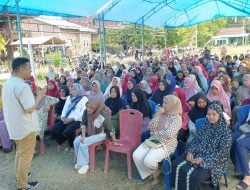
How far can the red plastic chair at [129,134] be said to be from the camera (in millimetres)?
4156

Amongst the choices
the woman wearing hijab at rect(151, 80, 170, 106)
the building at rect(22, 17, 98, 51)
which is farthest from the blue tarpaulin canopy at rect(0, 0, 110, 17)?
the woman wearing hijab at rect(151, 80, 170, 106)

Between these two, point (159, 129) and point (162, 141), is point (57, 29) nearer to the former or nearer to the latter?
point (159, 129)

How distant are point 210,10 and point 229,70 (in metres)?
7.33

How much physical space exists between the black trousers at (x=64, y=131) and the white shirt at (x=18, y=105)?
4.89ft

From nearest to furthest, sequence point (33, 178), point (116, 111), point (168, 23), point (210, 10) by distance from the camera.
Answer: point (33, 178), point (116, 111), point (210, 10), point (168, 23)

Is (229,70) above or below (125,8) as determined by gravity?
below

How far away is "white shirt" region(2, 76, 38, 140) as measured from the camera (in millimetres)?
3391

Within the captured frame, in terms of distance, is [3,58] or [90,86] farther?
[3,58]

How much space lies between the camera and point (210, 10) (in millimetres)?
15117

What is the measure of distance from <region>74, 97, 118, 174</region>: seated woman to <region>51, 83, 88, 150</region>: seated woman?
1.91 feet

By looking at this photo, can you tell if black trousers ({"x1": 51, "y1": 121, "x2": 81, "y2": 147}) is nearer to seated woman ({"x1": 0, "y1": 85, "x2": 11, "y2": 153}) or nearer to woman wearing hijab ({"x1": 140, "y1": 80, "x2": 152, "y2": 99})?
seated woman ({"x1": 0, "y1": 85, "x2": 11, "y2": 153})

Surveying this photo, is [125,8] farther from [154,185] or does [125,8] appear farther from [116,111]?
[154,185]

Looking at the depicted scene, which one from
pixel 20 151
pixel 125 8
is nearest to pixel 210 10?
pixel 125 8

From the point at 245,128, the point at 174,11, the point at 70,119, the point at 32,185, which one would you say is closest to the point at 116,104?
the point at 70,119
